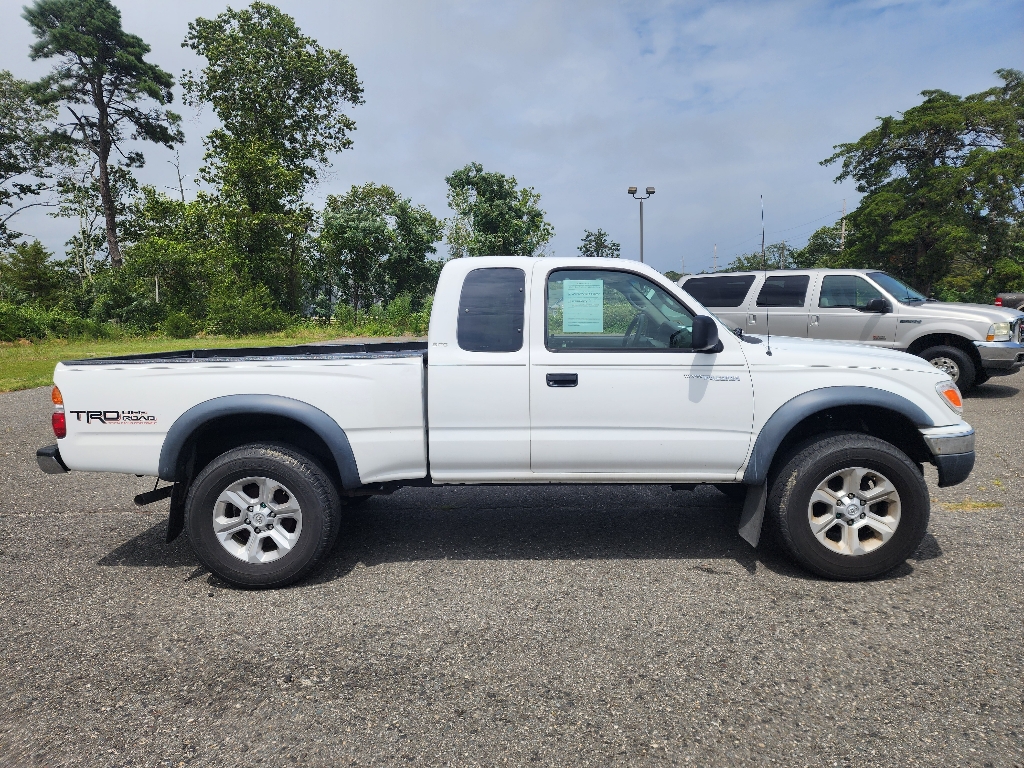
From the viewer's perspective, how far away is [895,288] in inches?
400

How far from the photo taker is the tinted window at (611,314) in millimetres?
3953

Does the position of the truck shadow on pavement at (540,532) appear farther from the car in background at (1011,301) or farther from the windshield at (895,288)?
the car in background at (1011,301)

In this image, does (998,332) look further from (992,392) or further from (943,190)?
(943,190)

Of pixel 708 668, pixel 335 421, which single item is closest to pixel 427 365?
pixel 335 421

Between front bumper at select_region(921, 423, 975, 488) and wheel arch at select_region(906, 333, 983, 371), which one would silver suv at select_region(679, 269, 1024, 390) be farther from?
front bumper at select_region(921, 423, 975, 488)

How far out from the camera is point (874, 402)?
383 cm

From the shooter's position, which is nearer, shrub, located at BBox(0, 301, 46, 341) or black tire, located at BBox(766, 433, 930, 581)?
black tire, located at BBox(766, 433, 930, 581)

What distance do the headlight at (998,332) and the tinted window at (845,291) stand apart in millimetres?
1553

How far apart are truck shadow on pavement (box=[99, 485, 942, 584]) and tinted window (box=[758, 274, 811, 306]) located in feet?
18.6

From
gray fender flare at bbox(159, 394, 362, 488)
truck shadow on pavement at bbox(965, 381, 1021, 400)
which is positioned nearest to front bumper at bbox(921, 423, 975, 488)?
gray fender flare at bbox(159, 394, 362, 488)

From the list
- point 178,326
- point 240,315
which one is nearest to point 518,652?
point 240,315

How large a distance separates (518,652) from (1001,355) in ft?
31.1

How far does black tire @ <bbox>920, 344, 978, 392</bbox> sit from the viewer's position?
31.7ft

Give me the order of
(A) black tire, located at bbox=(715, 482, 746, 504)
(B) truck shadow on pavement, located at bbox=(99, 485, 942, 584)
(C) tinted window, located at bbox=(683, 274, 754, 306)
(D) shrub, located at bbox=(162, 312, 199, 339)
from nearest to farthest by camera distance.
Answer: (B) truck shadow on pavement, located at bbox=(99, 485, 942, 584) < (A) black tire, located at bbox=(715, 482, 746, 504) < (C) tinted window, located at bbox=(683, 274, 754, 306) < (D) shrub, located at bbox=(162, 312, 199, 339)
